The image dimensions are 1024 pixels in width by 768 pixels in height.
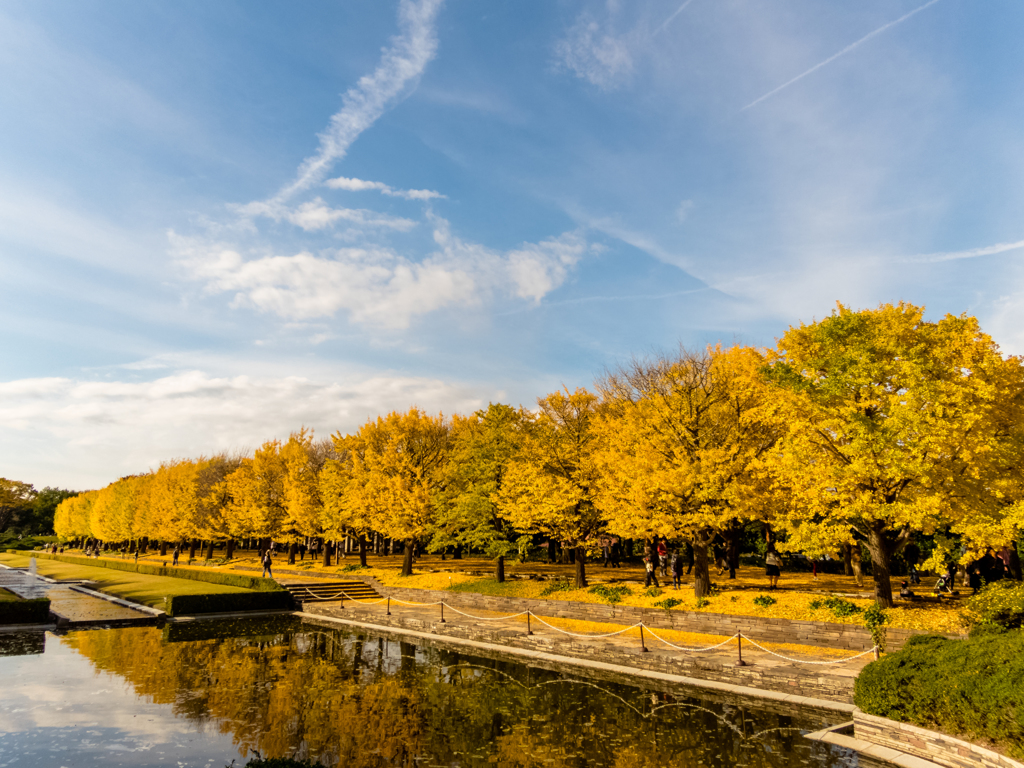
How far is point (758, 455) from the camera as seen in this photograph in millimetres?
27750

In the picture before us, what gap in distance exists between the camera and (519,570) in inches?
1549

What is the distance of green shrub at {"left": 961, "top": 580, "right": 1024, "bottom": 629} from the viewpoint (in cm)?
1264

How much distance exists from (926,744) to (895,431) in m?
10.4

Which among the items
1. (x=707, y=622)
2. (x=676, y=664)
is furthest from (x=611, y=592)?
(x=676, y=664)

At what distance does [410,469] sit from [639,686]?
2659cm

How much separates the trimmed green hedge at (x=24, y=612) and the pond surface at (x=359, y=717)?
22.6 feet

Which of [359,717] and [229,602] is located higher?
[359,717]

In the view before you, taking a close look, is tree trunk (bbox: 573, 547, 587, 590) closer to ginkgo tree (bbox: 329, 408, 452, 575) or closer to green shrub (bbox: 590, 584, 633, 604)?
green shrub (bbox: 590, 584, 633, 604)

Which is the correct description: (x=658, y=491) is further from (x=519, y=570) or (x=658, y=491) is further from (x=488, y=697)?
(x=519, y=570)

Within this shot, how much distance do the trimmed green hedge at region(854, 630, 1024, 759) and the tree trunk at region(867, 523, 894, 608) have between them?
331 inches

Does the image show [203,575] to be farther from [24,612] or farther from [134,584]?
[24,612]

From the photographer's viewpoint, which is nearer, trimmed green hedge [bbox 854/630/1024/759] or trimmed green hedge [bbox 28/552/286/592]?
trimmed green hedge [bbox 854/630/1024/759]

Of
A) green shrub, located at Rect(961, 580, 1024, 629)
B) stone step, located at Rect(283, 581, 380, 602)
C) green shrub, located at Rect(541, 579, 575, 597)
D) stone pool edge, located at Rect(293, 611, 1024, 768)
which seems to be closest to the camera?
stone pool edge, located at Rect(293, 611, 1024, 768)

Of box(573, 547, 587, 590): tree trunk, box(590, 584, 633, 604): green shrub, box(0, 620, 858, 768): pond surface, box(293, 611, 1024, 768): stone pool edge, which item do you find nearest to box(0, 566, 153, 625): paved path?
box(0, 620, 858, 768): pond surface
